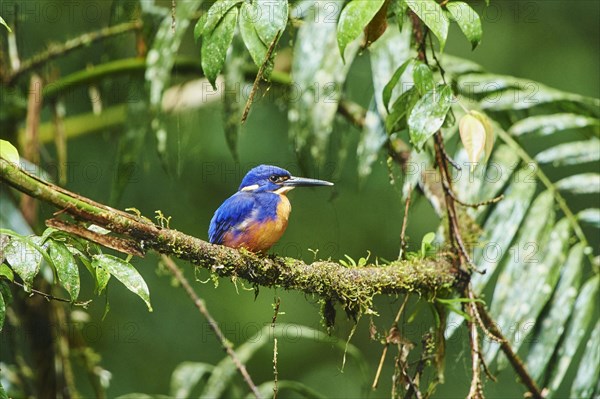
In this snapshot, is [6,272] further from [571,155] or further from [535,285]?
[571,155]

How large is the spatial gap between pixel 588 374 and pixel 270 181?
50.0 inches

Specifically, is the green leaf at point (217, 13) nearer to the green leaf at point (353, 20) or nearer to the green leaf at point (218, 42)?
the green leaf at point (218, 42)

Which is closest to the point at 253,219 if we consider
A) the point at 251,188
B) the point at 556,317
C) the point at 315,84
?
the point at 251,188

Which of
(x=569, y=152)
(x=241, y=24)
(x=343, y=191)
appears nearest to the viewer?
(x=241, y=24)

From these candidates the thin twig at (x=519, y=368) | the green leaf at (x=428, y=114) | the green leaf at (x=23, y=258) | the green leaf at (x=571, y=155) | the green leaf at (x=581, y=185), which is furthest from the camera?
the green leaf at (x=571, y=155)

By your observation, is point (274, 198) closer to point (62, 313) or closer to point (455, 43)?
point (62, 313)

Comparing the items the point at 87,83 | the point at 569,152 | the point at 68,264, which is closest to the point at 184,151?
the point at 87,83

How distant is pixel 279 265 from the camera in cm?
227


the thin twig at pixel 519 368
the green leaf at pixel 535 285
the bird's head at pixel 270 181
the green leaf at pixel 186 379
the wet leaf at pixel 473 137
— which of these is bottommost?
the green leaf at pixel 186 379

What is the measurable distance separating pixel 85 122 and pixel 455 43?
11.4 ft

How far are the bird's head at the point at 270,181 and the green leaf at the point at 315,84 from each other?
0.13m

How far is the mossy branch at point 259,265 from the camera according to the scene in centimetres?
181

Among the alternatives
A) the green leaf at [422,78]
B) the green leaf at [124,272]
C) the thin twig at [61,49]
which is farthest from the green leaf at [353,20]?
the thin twig at [61,49]

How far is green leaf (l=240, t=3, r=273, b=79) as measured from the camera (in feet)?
6.33
